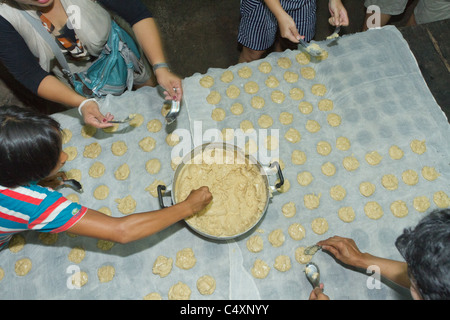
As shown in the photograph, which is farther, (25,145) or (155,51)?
(155,51)

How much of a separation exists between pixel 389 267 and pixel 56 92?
1.99 m

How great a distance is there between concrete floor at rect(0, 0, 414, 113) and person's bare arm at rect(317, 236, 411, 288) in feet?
8.05

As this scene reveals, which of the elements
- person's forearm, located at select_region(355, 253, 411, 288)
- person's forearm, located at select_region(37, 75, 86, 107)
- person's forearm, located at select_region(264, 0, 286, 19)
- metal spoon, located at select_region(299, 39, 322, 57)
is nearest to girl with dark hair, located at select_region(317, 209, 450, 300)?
person's forearm, located at select_region(355, 253, 411, 288)

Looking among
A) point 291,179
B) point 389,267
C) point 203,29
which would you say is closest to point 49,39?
point 291,179

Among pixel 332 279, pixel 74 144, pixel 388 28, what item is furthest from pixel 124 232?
pixel 388 28

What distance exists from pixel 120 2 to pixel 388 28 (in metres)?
1.83

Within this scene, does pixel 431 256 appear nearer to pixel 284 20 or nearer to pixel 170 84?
pixel 170 84

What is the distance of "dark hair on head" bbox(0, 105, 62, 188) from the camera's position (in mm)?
1210

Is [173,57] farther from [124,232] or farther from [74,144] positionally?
[124,232]

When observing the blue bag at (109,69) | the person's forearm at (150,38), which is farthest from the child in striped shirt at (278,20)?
the blue bag at (109,69)

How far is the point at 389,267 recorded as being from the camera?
1.58m

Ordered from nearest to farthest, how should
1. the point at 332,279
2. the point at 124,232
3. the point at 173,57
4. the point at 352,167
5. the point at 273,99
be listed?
the point at 124,232 → the point at 332,279 → the point at 352,167 → the point at 273,99 → the point at 173,57

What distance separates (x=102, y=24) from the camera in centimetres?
177

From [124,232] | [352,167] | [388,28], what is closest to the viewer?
[124,232]
